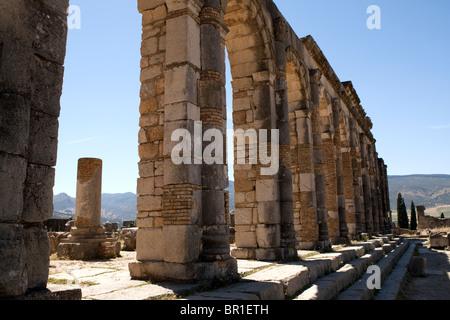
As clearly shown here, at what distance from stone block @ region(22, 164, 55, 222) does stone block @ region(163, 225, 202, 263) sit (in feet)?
7.81

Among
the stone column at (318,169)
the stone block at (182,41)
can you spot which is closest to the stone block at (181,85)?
the stone block at (182,41)

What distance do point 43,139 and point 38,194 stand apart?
54cm

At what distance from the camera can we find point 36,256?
3365 millimetres

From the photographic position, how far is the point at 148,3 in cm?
678

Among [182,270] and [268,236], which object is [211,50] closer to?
[182,270]

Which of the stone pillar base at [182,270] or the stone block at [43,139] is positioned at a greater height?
the stone block at [43,139]

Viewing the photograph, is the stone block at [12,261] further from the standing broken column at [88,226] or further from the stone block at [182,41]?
the standing broken column at [88,226]

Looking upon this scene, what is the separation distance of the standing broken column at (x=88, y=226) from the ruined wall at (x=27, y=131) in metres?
7.41

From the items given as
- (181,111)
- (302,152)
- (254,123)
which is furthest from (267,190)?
(181,111)

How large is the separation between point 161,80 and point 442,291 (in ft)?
25.6

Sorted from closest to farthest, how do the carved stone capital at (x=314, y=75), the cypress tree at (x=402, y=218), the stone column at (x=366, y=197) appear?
the carved stone capital at (x=314, y=75)
the stone column at (x=366, y=197)
the cypress tree at (x=402, y=218)

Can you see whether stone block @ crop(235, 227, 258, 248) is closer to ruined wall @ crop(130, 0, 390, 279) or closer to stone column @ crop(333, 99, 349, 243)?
ruined wall @ crop(130, 0, 390, 279)

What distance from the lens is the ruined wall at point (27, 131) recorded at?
10.2ft
